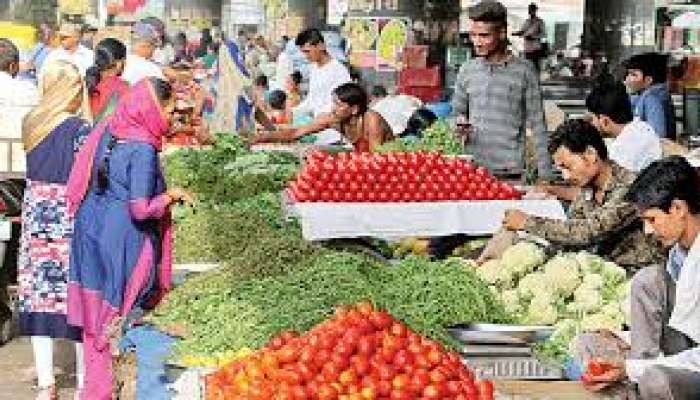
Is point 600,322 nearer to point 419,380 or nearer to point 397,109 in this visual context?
point 419,380

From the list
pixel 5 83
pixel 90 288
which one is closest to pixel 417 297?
pixel 90 288

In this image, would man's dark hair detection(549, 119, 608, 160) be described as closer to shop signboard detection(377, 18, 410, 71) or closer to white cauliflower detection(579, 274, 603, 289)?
white cauliflower detection(579, 274, 603, 289)

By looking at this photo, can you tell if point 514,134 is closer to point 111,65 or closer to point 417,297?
point 111,65

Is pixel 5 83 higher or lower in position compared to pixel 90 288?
higher

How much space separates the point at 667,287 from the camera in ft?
15.3

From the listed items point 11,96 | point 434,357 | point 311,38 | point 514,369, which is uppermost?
point 311,38

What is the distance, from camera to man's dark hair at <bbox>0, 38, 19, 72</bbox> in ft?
33.8

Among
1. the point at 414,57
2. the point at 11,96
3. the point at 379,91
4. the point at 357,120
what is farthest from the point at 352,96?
the point at 414,57

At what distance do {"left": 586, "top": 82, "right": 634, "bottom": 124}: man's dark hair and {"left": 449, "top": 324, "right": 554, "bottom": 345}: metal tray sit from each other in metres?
2.49

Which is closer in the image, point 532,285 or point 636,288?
point 636,288

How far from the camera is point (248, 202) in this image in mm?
8133

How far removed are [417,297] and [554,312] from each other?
21.0 inches

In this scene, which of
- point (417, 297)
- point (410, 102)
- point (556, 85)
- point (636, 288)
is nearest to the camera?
point (636, 288)

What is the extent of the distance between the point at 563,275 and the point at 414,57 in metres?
10.8
